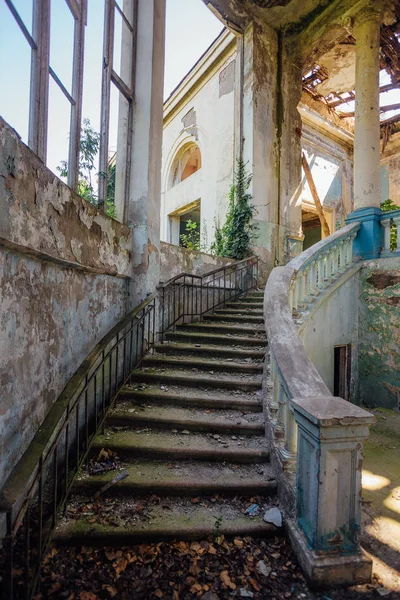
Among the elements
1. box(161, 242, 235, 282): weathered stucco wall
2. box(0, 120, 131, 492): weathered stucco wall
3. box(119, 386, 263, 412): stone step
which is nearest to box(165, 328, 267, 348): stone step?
box(161, 242, 235, 282): weathered stucco wall

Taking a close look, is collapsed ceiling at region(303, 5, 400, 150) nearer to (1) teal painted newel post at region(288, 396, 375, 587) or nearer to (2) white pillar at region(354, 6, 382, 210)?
(2) white pillar at region(354, 6, 382, 210)

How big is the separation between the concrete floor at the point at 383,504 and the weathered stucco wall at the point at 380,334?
1.22 m

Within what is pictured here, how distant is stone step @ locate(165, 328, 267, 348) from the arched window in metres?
9.61

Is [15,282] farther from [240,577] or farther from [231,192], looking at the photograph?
[231,192]

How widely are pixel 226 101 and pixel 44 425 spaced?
32.7ft

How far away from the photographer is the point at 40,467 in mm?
1815

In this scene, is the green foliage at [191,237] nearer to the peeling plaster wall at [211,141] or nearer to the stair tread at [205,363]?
the peeling plaster wall at [211,141]

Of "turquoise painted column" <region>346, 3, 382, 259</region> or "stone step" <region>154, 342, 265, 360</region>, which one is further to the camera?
"turquoise painted column" <region>346, 3, 382, 259</region>

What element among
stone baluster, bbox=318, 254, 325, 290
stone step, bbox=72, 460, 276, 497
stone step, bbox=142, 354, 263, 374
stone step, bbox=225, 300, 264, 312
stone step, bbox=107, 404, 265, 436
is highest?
stone baluster, bbox=318, 254, 325, 290

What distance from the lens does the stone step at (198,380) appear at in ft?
12.1

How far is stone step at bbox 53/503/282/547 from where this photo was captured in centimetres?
203

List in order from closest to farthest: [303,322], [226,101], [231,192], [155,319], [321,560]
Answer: [321,560]
[303,322]
[155,319]
[231,192]
[226,101]

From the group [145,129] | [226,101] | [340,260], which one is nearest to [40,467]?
[145,129]

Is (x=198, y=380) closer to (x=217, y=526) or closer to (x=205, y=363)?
(x=205, y=363)
